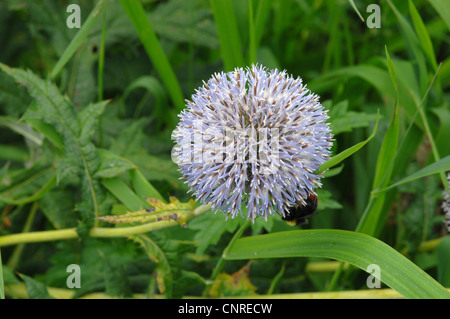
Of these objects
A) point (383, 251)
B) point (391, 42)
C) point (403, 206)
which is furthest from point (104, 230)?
point (391, 42)

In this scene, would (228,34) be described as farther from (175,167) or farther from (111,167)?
(111,167)

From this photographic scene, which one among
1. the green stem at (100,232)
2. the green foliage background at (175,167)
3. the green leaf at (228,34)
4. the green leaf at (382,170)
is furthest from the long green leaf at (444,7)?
the green stem at (100,232)

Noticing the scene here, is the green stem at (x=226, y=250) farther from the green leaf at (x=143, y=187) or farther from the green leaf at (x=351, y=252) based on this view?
the green leaf at (x=143, y=187)

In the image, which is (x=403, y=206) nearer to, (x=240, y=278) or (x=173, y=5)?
(x=240, y=278)

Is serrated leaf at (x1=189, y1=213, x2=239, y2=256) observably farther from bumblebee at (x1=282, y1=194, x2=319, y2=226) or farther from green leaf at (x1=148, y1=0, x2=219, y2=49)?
green leaf at (x1=148, y1=0, x2=219, y2=49)
